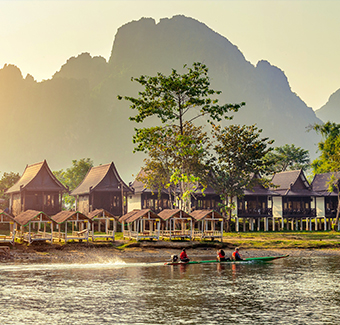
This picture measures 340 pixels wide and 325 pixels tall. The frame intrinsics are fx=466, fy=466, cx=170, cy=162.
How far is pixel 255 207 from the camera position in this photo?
246 ft

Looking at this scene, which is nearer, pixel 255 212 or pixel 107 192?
pixel 107 192

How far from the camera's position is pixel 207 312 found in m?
21.2

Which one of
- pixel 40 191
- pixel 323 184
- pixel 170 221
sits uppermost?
pixel 323 184

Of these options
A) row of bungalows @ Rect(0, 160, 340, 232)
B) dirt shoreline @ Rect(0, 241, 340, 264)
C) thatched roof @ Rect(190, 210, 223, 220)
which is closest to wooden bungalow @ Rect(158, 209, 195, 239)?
thatched roof @ Rect(190, 210, 223, 220)

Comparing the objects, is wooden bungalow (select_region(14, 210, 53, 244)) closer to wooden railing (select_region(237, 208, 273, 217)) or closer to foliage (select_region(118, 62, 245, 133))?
foliage (select_region(118, 62, 245, 133))

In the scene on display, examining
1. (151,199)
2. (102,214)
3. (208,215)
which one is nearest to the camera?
(208,215)

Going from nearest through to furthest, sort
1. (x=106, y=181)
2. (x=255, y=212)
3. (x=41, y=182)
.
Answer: (x=41, y=182), (x=106, y=181), (x=255, y=212)

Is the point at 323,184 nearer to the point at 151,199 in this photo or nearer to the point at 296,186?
the point at 296,186

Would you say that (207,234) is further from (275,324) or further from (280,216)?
(275,324)

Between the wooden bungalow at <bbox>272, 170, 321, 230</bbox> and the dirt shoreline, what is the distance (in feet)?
85.2

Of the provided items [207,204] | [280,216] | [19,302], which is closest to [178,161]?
[207,204]

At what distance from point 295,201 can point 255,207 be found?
7.19 m

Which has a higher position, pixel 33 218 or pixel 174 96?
pixel 174 96

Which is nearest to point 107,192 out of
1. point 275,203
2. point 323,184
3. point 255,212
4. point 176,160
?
point 176,160
